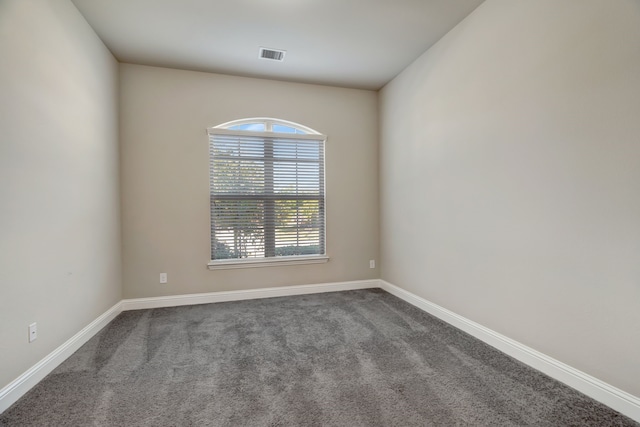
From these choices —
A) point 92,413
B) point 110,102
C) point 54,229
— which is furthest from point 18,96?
point 92,413

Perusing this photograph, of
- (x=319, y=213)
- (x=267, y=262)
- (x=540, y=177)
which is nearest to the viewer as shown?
(x=540, y=177)

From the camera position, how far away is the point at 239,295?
3.75 metres

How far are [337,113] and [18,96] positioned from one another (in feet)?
10.6

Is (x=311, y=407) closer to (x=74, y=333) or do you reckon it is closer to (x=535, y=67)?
(x=74, y=333)

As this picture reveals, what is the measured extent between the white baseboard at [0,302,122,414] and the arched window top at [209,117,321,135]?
8.01ft

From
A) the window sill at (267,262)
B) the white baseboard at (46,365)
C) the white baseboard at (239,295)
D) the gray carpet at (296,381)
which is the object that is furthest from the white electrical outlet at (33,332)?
the window sill at (267,262)

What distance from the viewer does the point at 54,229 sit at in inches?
86.0

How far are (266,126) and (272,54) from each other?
921mm

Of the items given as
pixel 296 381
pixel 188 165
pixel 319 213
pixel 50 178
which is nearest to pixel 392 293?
pixel 319 213

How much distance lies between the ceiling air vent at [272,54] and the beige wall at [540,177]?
160 centimetres

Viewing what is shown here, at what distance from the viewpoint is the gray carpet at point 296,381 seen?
5.27 feet

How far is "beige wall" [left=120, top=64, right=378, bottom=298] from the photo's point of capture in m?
3.43

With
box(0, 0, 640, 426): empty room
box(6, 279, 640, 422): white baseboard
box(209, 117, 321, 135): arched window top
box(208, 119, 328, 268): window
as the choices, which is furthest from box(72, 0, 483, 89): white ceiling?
box(6, 279, 640, 422): white baseboard

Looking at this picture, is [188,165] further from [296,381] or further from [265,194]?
[296,381]
